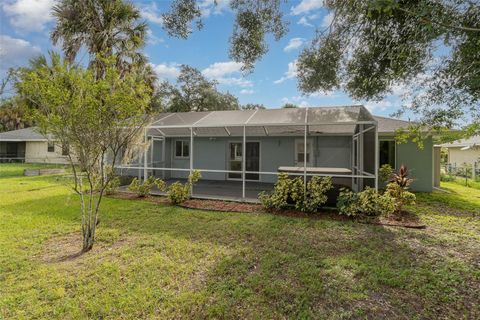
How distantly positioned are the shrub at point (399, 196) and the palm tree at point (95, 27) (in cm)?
1173

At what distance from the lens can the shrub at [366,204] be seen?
6652 mm

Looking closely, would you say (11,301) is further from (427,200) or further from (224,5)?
(427,200)

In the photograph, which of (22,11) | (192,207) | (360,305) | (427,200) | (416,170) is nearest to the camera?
(360,305)

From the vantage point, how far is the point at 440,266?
4.12 metres

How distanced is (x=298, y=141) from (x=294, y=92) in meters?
3.84

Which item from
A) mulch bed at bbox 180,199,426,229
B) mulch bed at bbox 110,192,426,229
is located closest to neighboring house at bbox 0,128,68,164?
mulch bed at bbox 110,192,426,229

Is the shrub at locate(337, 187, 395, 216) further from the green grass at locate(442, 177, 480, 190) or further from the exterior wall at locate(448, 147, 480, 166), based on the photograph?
the exterior wall at locate(448, 147, 480, 166)

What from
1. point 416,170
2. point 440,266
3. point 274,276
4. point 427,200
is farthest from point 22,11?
point 416,170

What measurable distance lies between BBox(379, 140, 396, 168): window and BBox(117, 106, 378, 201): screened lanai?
1.73m

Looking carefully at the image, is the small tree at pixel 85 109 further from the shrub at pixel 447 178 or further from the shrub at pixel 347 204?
the shrub at pixel 447 178

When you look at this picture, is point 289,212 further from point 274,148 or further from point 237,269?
point 274,148

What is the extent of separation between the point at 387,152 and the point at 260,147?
578 centimetres

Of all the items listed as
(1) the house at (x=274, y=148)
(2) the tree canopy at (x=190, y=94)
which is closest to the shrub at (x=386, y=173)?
(1) the house at (x=274, y=148)

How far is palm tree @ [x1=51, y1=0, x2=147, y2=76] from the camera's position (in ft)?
39.4
